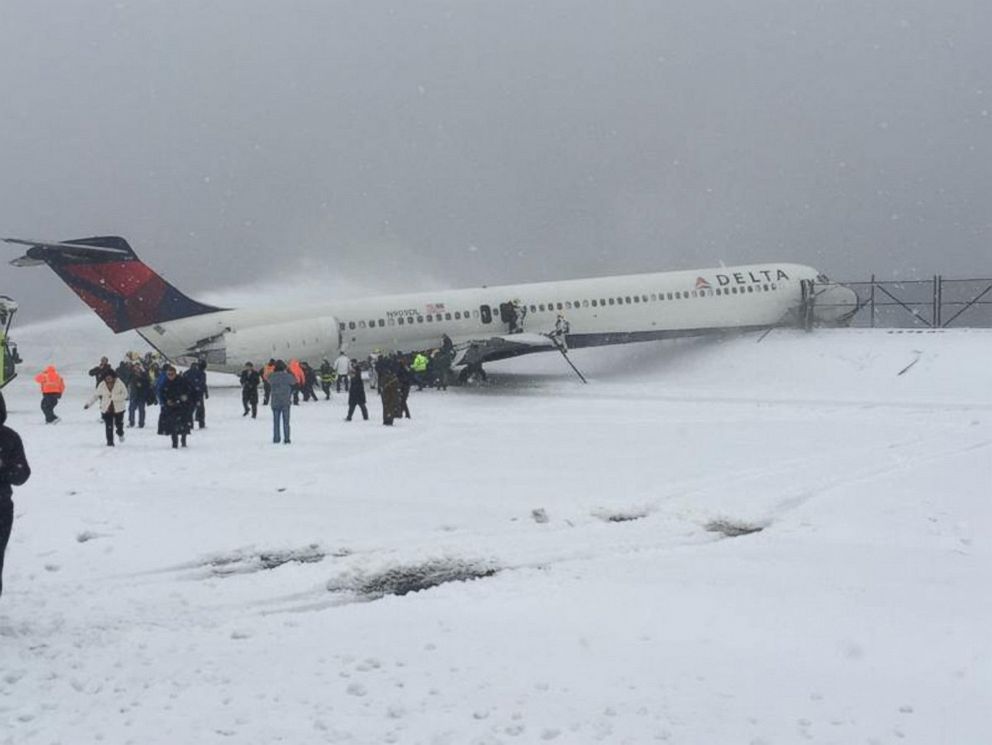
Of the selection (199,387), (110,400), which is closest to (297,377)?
(199,387)

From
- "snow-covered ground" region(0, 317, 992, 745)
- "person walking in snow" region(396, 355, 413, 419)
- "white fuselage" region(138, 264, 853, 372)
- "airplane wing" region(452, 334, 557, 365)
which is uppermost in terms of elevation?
"white fuselage" region(138, 264, 853, 372)

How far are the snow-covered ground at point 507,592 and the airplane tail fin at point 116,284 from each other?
47.0 ft

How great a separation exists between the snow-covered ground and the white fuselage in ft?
45.4

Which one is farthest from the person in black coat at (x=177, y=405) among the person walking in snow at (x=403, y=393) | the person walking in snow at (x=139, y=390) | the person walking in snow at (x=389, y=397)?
the person walking in snow at (x=403, y=393)

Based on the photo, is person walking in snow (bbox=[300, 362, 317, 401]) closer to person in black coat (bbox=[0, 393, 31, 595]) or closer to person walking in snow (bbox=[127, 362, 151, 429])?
person walking in snow (bbox=[127, 362, 151, 429])

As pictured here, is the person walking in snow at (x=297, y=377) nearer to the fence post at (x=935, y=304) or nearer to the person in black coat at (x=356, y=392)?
the person in black coat at (x=356, y=392)

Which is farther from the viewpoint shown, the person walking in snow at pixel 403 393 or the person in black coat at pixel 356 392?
the person walking in snow at pixel 403 393

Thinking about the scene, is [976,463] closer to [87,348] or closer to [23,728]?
[23,728]

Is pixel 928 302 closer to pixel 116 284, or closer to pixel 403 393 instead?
pixel 403 393

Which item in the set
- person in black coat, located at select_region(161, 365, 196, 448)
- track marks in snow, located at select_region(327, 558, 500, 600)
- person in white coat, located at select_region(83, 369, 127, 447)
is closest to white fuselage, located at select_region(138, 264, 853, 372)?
person in black coat, located at select_region(161, 365, 196, 448)

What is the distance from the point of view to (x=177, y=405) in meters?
17.1

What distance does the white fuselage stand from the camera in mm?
30531

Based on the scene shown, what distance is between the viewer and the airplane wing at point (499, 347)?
3014cm

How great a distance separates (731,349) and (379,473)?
23531mm
